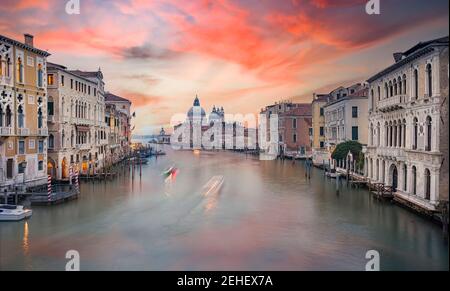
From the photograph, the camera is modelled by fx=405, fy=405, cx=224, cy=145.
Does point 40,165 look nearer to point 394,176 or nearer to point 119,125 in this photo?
point 394,176

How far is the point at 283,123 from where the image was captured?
209 ft

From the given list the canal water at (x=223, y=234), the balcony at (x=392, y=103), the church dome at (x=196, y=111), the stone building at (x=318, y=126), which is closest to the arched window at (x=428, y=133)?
the balcony at (x=392, y=103)

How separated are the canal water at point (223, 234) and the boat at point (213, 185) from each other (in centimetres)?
169

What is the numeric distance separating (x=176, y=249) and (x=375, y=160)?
16243mm

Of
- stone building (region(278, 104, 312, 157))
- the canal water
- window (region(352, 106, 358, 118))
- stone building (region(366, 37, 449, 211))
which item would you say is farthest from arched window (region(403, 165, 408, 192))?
stone building (region(278, 104, 312, 157))

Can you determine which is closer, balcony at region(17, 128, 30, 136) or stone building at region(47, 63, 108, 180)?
balcony at region(17, 128, 30, 136)

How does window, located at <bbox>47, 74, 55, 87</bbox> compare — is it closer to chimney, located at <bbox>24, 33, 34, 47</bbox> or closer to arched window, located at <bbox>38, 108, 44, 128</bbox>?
arched window, located at <bbox>38, 108, 44, 128</bbox>

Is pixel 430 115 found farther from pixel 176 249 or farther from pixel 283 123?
pixel 283 123

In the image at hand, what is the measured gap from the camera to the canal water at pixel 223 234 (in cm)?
1214

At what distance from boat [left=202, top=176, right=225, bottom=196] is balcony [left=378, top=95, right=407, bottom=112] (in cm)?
1152

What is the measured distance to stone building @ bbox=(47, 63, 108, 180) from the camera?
91.4 feet

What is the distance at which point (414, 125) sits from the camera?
18938mm

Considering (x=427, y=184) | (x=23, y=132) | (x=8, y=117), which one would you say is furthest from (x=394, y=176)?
Result: (x=8, y=117)

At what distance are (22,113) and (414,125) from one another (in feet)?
69.0
